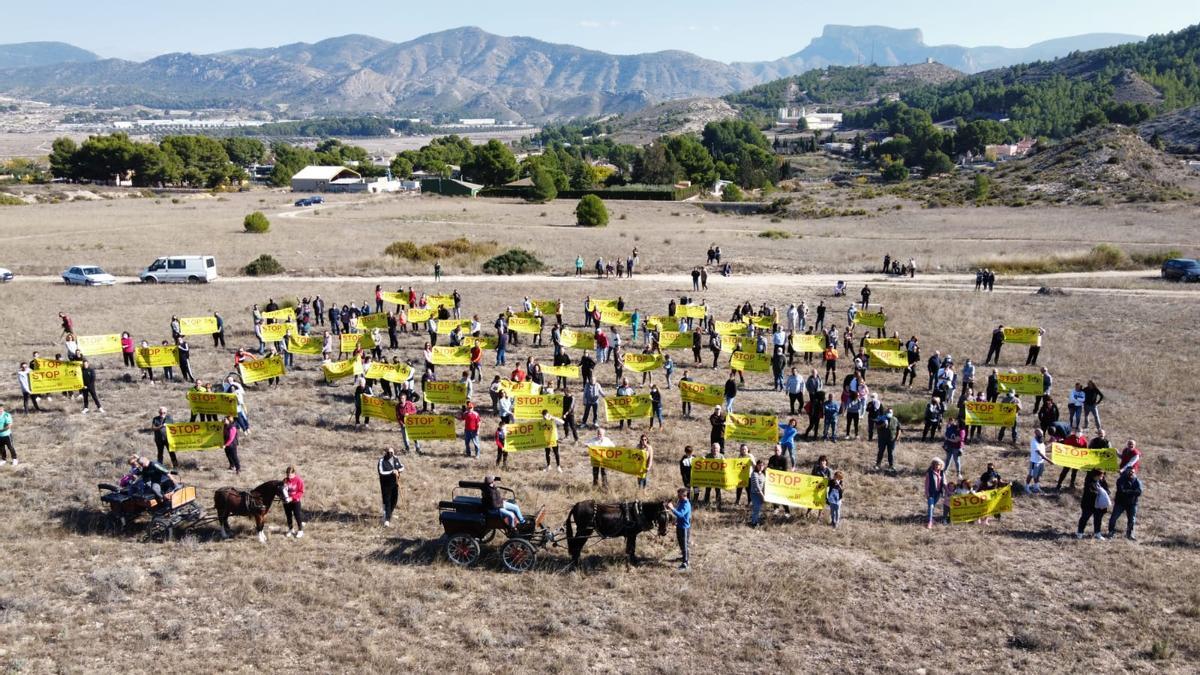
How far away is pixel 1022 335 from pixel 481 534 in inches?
892

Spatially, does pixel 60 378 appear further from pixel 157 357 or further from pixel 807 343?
pixel 807 343

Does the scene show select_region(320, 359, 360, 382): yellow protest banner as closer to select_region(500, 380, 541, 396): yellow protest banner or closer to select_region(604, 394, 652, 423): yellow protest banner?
select_region(500, 380, 541, 396): yellow protest banner

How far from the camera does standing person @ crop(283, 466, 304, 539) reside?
14383 mm

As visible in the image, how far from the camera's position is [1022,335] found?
28.7 metres

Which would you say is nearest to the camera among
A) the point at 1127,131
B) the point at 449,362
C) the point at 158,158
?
the point at 449,362

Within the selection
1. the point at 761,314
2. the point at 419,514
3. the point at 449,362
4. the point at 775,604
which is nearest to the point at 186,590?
the point at 419,514

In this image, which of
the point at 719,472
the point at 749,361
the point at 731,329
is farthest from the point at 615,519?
Result: the point at 731,329

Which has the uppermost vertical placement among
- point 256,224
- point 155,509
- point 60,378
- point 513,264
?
point 256,224

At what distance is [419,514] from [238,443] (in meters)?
6.72

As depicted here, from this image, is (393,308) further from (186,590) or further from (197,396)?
(186,590)

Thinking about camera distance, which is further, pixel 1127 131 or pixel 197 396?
pixel 1127 131

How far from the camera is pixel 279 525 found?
1533cm

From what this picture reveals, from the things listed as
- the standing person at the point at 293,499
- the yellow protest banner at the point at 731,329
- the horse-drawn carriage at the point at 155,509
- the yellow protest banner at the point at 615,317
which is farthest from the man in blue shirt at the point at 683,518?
the yellow protest banner at the point at 615,317

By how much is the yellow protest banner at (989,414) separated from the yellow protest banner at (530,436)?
1042 cm
